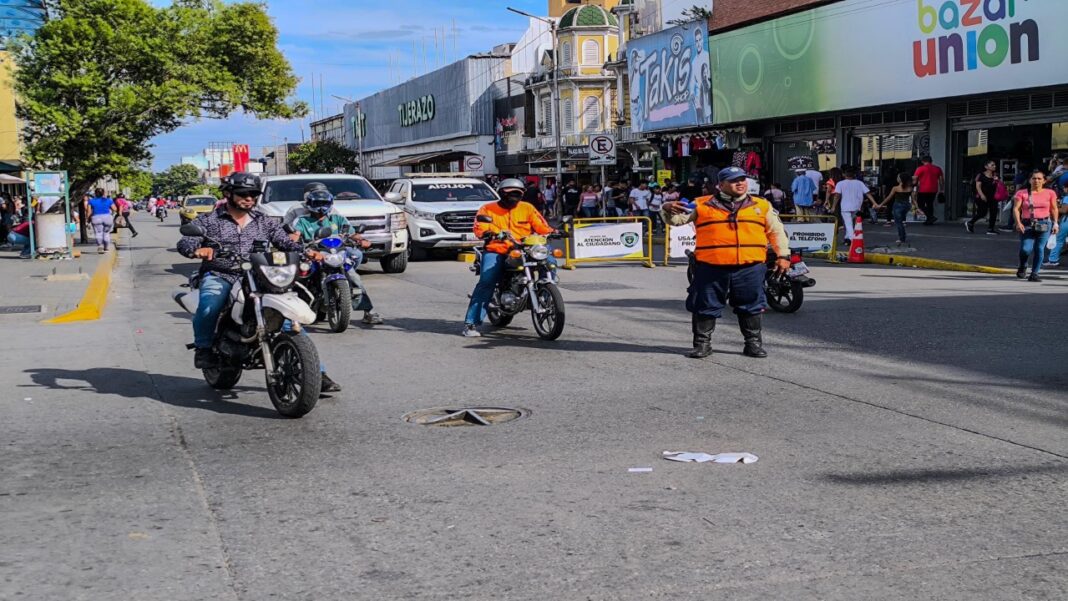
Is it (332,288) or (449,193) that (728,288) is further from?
(449,193)

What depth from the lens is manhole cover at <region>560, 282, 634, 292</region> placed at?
17078 millimetres

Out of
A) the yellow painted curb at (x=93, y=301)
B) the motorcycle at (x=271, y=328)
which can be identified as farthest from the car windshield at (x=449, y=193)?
the motorcycle at (x=271, y=328)

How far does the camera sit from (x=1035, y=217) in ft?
52.4

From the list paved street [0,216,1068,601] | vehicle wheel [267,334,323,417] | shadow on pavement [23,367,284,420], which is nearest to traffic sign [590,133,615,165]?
paved street [0,216,1068,601]

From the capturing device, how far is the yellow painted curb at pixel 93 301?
14055mm

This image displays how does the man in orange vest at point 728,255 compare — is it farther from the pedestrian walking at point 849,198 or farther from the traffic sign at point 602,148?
the traffic sign at point 602,148

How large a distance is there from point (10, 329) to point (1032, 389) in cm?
1086

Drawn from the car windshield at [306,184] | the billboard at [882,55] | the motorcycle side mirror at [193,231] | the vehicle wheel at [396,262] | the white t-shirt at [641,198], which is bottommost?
the vehicle wheel at [396,262]

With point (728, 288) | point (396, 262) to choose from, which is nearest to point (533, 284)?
point (728, 288)

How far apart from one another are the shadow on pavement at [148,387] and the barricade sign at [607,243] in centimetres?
1241

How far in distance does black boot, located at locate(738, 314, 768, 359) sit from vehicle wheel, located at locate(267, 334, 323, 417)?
13.7 ft

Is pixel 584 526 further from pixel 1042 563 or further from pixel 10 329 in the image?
pixel 10 329

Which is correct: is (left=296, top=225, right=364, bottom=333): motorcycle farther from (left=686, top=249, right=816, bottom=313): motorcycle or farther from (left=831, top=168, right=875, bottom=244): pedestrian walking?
(left=831, top=168, right=875, bottom=244): pedestrian walking

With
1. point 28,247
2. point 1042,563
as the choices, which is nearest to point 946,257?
point 1042,563
